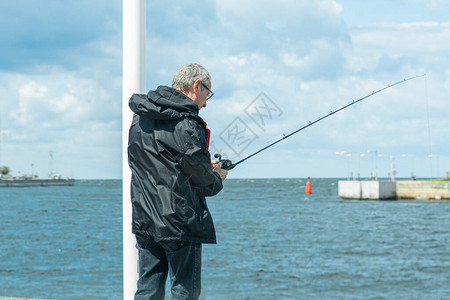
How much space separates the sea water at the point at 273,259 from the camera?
1341 centimetres

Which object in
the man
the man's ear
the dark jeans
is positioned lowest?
A: the dark jeans

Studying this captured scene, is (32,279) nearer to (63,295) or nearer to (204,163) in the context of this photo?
(63,295)

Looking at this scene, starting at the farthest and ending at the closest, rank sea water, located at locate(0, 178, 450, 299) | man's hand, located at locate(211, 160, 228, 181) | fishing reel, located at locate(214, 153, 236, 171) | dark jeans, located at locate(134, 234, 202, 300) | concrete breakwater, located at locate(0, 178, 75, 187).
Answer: concrete breakwater, located at locate(0, 178, 75, 187), sea water, located at locate(0, 178, 450, 299), fishing reel, located at locate(214, 153, 236, 171), man's hand, located at locate(211, 160, 228, 181), dark jeans, located at locate(134, 234, 202, 300)

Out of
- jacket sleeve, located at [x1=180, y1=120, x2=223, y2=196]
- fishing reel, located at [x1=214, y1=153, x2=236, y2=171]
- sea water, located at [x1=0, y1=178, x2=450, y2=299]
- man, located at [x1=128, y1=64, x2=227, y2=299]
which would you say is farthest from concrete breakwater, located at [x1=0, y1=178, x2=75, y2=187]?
jacket sleeve, located at [x1=180, y1=120, x2=223, y2=196]

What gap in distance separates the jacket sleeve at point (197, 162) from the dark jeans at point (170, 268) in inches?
10.2

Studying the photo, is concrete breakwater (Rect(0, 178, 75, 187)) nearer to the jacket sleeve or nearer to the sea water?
the sea water

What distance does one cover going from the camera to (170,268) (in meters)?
2.24

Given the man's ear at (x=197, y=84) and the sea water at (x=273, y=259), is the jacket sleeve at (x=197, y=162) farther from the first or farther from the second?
the sea water at (x=273, y=259)

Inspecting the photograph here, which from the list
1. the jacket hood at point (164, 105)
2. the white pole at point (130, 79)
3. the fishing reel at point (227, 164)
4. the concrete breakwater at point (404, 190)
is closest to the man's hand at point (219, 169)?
the fishing reel at point (227, 164)

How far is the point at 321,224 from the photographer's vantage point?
32219 mm

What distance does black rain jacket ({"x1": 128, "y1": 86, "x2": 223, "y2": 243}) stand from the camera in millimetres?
2088

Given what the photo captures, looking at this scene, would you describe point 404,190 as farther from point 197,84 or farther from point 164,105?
point 164,105

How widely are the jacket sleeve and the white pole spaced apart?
0.79m

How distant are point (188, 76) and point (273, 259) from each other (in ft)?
55.1
